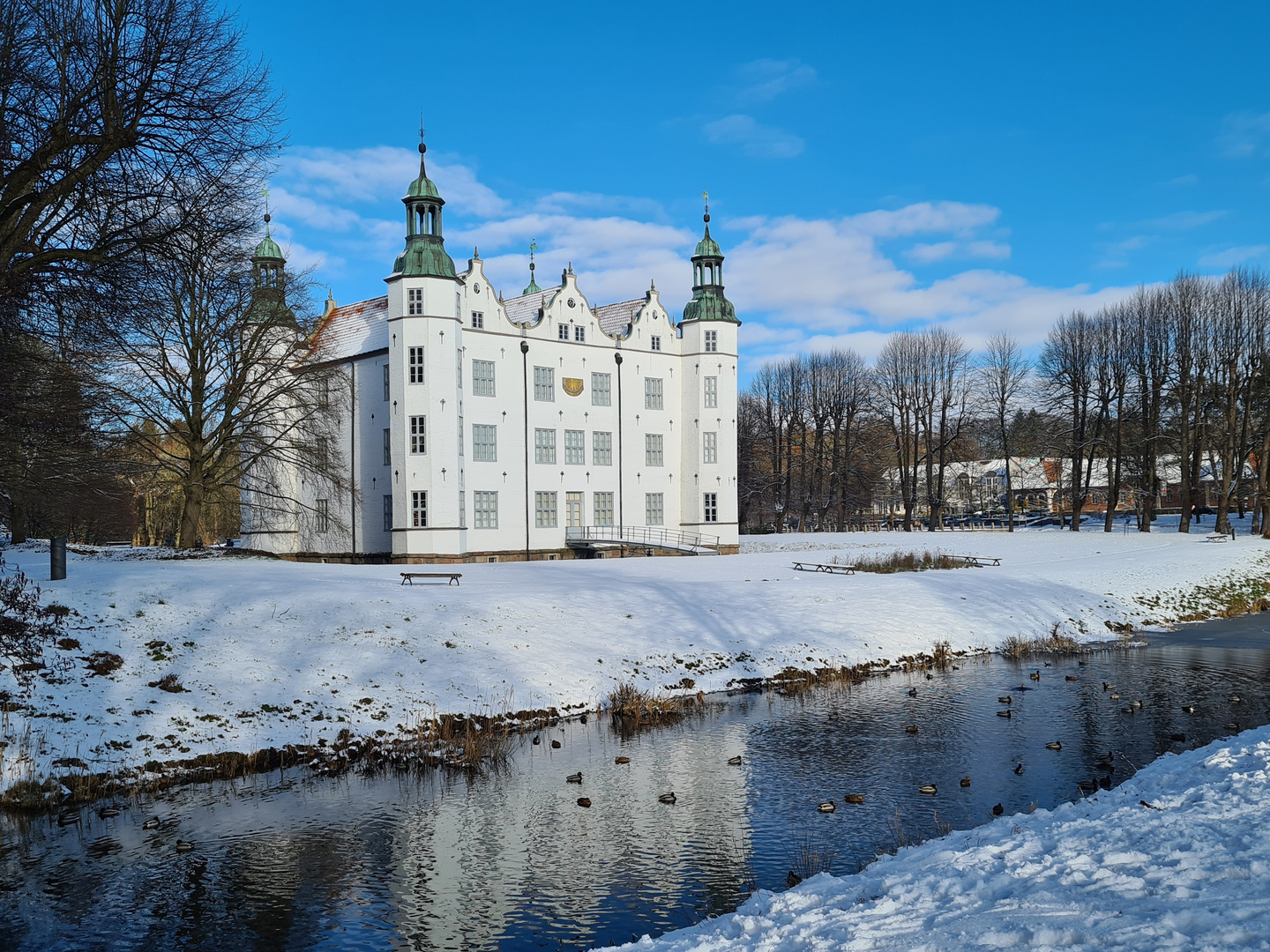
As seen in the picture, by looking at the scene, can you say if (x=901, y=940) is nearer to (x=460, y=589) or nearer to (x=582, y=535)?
(x=460, y=589)

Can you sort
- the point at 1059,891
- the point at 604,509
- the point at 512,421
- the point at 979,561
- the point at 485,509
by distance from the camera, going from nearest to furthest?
the point at 1059,891
the point at 979,561
the point at 485,509
the point at 512,421
the point at 604,509

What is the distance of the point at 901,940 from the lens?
5.69 meters

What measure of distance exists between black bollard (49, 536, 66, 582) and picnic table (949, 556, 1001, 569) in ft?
92.9

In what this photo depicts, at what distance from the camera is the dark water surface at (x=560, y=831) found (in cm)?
841

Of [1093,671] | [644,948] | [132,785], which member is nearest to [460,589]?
[132,785]

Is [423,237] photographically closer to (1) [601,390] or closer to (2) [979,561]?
(1) [601,390]

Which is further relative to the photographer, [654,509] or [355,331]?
[654,509]

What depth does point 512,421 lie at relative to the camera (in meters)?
41.9

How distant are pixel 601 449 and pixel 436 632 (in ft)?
87.5

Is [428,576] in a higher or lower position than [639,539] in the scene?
lower

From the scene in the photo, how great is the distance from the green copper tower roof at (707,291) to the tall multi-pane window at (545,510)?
11533 mm

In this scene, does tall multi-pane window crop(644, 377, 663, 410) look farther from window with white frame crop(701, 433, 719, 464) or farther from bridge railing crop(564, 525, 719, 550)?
bridge railing crop(564, 525, 719, 550)

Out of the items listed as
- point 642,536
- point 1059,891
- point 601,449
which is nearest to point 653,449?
point 601,449

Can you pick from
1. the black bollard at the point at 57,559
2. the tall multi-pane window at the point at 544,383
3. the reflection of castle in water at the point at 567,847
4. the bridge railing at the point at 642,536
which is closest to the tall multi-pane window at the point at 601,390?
the tall multi-pane window at the point at 544,383
